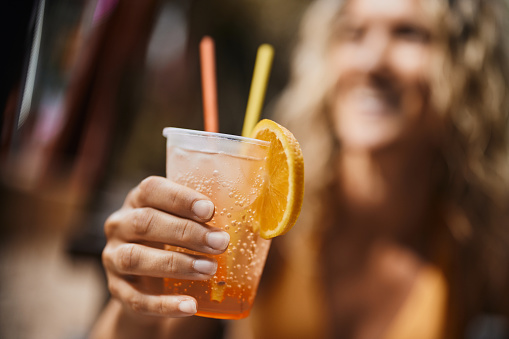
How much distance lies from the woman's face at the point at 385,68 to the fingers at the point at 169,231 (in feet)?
4.27

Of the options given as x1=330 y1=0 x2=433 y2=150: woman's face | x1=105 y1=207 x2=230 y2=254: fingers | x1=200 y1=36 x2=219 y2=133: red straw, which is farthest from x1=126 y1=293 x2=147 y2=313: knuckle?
x1=330 y1=0 x2=433 y2=150: woman's face

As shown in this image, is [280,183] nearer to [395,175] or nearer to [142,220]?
[142,220]

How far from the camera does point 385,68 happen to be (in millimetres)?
1786

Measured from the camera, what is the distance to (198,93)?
2.06 metres

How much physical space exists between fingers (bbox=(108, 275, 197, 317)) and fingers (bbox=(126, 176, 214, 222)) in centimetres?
14

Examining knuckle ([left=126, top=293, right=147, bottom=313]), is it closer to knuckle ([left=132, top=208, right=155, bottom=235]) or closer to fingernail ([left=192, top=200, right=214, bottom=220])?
knuckle ([left=132, top=208, right=155, bottom=235])

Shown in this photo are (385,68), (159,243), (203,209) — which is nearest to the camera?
(203,209)

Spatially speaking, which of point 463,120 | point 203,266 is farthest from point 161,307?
point 463,120

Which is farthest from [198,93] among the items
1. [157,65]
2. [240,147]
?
[240,147]

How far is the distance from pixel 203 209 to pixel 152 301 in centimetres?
22

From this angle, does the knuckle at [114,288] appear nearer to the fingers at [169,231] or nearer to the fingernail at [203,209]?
the fingers at [169,231]

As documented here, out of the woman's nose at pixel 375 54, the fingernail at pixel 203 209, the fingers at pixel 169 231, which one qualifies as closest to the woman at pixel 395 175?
the woman's nose at pixel 375 54

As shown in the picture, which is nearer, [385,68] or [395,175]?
[385,68]

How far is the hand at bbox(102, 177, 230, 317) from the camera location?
2.16 ft
